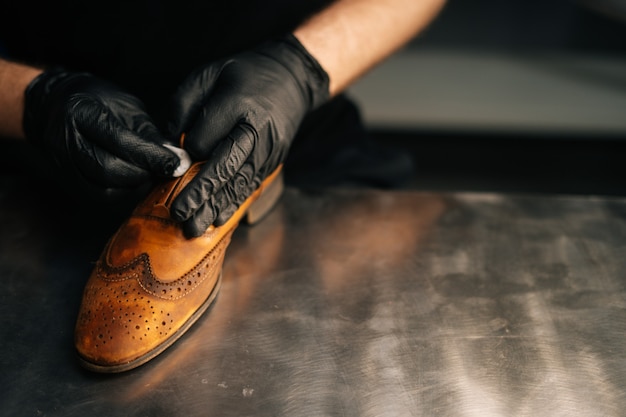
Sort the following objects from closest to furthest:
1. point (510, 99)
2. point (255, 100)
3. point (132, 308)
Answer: point (132, 308), point (255, 100), point (510, 99)

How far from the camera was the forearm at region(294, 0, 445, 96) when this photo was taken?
3.15 ft

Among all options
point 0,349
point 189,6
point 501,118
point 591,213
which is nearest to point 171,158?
point 0,349

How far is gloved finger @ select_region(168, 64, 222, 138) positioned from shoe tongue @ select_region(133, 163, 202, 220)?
0.08 metres

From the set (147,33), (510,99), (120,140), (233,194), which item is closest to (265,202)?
(233,194)

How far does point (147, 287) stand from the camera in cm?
71

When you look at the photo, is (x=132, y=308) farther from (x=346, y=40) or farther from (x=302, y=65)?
(x=346, y=40)

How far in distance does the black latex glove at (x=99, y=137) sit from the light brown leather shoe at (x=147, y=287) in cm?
4

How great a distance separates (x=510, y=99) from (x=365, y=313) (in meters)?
1.44

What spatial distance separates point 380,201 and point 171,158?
0.38 m

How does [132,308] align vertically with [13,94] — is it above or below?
below

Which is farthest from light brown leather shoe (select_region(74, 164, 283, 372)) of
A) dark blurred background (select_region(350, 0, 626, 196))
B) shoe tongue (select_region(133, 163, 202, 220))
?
dark blurred background (select_region(350, 0, 626, 196))

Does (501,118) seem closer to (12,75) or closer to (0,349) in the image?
(12,75)

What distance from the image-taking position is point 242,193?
31.5 inches

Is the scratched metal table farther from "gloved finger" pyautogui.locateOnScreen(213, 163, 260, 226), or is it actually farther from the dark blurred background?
the dark blurred background
